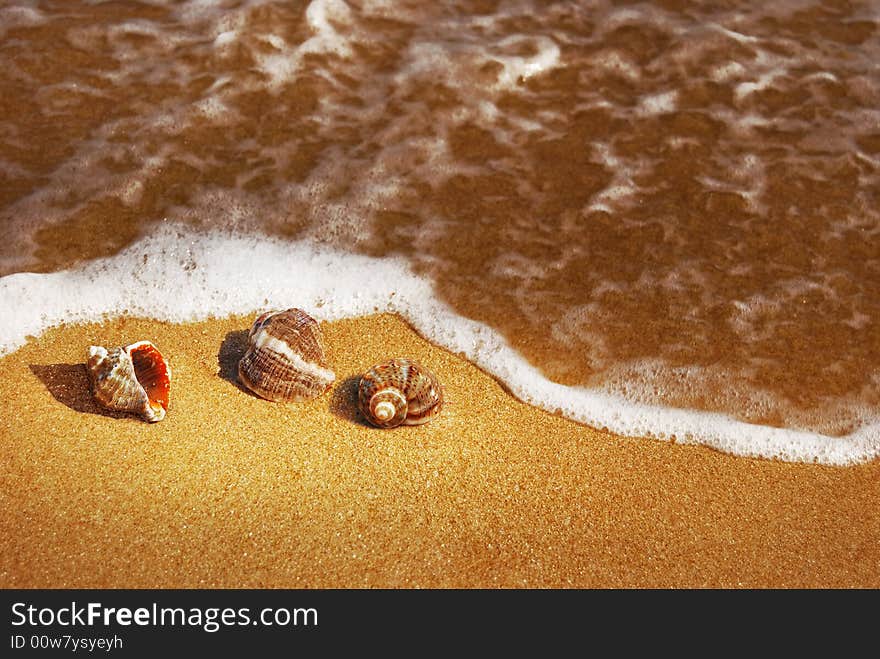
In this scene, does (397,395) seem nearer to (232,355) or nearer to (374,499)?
(374,499)

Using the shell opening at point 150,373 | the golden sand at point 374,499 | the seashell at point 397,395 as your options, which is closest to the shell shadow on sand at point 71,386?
the golden sand at point 374,499

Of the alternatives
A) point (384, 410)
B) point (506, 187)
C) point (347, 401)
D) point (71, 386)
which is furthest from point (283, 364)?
point (506, 187)

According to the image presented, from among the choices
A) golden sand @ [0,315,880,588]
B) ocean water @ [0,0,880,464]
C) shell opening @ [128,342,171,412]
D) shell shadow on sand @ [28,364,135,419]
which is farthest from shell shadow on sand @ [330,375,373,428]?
shell shadow on sand @ [28,364,135,419]

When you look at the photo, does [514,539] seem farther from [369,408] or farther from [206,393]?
[206,393]

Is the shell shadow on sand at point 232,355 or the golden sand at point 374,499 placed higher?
the shell shadow on sand at point 232,355

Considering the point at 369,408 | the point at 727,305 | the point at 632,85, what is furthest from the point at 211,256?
the point at 632,85

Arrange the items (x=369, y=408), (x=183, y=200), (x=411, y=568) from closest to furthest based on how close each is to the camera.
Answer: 1. (x=411, y=568)
2. (x=369, y=408)
3. (x=183, y=200)

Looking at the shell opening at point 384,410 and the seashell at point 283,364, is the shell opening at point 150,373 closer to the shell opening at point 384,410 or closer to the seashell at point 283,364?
the seashell at point 283,364
